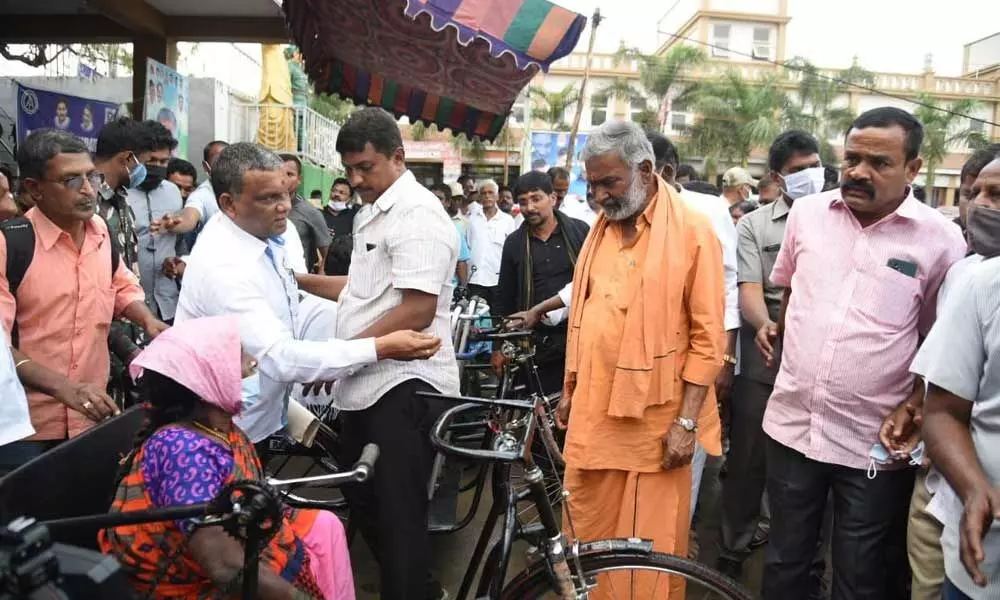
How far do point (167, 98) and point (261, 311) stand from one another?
632 centimetres

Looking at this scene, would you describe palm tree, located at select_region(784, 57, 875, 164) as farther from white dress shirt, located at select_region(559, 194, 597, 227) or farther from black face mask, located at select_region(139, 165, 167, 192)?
black face mask, located at select_region(139, 165, 167, 192)

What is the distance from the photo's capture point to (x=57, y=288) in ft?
8.91

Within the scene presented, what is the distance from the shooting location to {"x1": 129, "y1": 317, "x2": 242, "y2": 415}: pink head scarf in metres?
1.94

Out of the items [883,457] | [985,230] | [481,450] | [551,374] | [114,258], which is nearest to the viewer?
[985,230]

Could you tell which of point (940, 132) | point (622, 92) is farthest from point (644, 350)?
point (940, 132)

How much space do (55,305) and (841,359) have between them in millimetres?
2836

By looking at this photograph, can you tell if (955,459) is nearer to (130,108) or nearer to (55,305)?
(55,305)

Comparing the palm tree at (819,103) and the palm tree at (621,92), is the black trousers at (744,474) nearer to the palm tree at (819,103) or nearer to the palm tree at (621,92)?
the palm tree at (621,92)

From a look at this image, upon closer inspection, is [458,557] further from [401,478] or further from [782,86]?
[782,86]

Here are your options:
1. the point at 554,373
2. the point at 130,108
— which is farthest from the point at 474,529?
the point at 130,108

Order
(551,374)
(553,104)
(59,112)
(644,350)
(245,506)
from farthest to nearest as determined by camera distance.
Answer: (553,104) < (59,112) < (551,374) < (644,350) < (245,506)

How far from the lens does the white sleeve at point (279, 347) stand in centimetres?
→ 246

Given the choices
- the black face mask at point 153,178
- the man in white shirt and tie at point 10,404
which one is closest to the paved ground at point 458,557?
the man in white shirt and tie at point 10,404

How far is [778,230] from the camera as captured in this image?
3.54 metres
